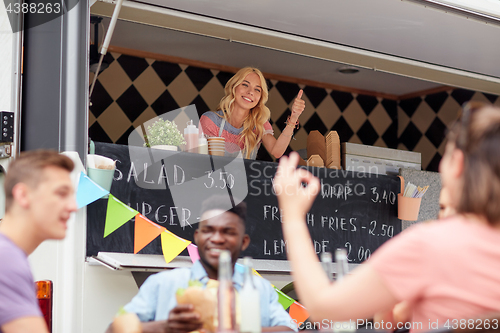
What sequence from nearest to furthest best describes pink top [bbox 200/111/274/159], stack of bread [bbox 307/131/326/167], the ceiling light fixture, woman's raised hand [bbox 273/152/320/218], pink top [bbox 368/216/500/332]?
pink top [bbox 368/216/500/332]
woman's raised hand [bbox 273/152/320/218]
pink top [bbox 200/111/274/159]
stack of bread [bbox 307/131/326/167]
the ceiling light fixture

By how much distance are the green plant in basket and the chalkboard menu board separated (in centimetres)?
7

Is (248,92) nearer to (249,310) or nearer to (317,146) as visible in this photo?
(317,146)

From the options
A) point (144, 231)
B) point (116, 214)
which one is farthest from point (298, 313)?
point (116, 214)

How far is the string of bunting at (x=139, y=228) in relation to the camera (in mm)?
2680

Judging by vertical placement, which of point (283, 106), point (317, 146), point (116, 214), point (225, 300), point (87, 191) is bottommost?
point (225, 300)

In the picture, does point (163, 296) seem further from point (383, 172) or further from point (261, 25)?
point (383, 172)

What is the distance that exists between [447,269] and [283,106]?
4777mm

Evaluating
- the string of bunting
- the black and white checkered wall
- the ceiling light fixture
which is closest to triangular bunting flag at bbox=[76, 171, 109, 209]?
the string of bunting

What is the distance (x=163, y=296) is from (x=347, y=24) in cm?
253

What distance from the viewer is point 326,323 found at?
1.85m

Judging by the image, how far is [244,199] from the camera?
333 cm

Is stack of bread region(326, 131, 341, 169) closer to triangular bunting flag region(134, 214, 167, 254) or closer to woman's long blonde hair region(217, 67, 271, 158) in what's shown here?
woman's long blonde hair region(217, 67, 271, 158)

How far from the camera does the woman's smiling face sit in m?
3.69

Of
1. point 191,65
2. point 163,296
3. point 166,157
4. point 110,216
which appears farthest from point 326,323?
point 191,65
